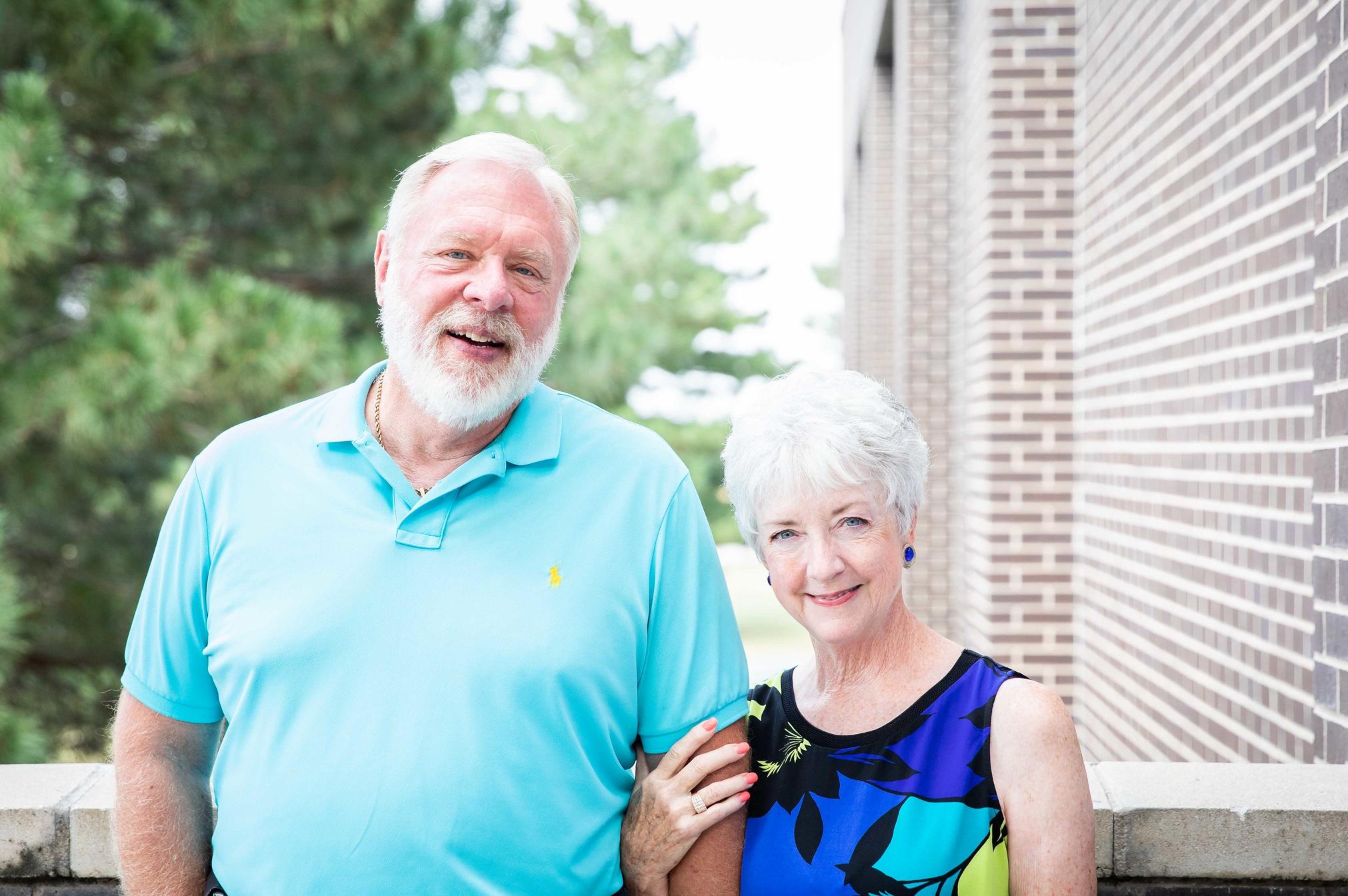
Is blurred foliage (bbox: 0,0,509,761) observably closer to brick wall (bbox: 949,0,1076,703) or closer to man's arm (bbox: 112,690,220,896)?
brick wall (bbox: 949,0,1076,703)

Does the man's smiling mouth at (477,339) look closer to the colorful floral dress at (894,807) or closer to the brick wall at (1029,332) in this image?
the colorful floral dress at (894,807)

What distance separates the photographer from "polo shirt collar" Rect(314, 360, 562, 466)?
2.14 m

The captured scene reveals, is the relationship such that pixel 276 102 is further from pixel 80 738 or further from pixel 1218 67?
pixel 1218 67

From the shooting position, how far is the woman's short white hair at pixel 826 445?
2.02 metres

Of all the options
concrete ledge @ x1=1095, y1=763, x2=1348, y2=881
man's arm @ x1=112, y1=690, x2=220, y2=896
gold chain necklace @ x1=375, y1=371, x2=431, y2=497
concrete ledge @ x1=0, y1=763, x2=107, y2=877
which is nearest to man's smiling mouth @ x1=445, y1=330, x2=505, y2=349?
gold chain necklace @ x1=375, y1=371, x2=431, y2=497

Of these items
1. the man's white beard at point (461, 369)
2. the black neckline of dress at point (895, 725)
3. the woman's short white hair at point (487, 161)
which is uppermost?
the woman's short white hair at point (487, 161)

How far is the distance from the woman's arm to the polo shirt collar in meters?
0.89

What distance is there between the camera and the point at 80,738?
9.06 metres

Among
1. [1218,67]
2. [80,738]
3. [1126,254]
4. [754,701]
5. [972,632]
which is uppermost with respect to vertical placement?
[1218,67]

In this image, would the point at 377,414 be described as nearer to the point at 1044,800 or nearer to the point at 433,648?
the point at 433,648

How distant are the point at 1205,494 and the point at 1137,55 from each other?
1.78 m

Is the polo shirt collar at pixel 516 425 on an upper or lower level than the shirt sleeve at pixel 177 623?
upper

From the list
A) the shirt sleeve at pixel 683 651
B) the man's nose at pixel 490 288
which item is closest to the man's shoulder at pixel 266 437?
the man's nose at pixel 490 288

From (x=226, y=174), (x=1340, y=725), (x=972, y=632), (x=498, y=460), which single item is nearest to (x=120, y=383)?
(x=226, y=174)
